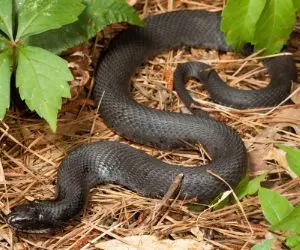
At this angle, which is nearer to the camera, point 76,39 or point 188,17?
point 76,39

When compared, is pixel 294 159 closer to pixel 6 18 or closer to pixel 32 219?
pixel 32 219

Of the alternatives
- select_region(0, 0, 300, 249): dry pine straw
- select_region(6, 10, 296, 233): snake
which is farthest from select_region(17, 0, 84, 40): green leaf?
select_region(6, 10, 296, 233): snake

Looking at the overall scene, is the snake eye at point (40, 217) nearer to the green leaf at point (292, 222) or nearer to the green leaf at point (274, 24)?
the green leaf at point (292, 222)

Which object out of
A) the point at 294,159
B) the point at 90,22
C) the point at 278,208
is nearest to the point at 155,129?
the point at 90,22

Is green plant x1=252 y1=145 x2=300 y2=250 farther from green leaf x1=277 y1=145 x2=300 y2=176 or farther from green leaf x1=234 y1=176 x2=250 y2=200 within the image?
green leaf x1=234 y1=176 x2=250 y2=200

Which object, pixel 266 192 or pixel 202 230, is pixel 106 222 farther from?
pixel 266 192

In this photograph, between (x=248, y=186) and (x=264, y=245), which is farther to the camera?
(x=248, y=186)

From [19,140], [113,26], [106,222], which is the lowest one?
[106,222]

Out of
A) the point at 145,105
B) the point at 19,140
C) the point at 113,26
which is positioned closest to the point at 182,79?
the point at 145,105
